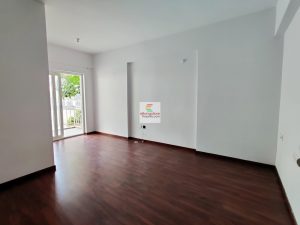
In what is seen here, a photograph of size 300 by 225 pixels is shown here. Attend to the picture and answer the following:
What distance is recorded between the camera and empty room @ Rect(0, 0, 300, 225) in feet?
6.49

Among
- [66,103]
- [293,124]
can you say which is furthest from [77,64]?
[293,124]

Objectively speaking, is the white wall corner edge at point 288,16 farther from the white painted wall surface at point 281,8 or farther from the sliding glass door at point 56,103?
the sliding glass door at point 56,103

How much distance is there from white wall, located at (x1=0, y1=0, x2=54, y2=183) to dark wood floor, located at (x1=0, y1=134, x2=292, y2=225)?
1.31 ft

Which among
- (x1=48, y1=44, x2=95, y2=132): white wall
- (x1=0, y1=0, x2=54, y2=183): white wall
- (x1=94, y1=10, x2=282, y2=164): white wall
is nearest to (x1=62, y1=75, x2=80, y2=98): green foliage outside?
(x1=48, y1=44, x2=95, y2=132): white wall

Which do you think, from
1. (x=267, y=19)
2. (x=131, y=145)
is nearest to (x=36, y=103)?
(x=131, y=145)

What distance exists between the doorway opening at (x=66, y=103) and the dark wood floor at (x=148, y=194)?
6.28 feet

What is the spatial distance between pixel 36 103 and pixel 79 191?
1592mm

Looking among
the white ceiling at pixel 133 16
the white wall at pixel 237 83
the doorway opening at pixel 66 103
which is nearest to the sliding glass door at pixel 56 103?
the doorway opening at pixel 66 103

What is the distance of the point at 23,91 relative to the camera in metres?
2.54

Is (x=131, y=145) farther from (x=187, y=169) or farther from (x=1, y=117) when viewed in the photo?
(x=1, y=117)

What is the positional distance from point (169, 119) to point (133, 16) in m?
2.47

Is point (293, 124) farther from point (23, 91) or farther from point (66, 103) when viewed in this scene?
point (66, 103)

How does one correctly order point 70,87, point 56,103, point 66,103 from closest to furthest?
point 56,103
point 70,87
point 66,103

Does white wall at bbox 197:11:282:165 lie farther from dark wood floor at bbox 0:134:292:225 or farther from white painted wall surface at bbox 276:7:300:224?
white painted wall surface at bbox 276:7:300:224
